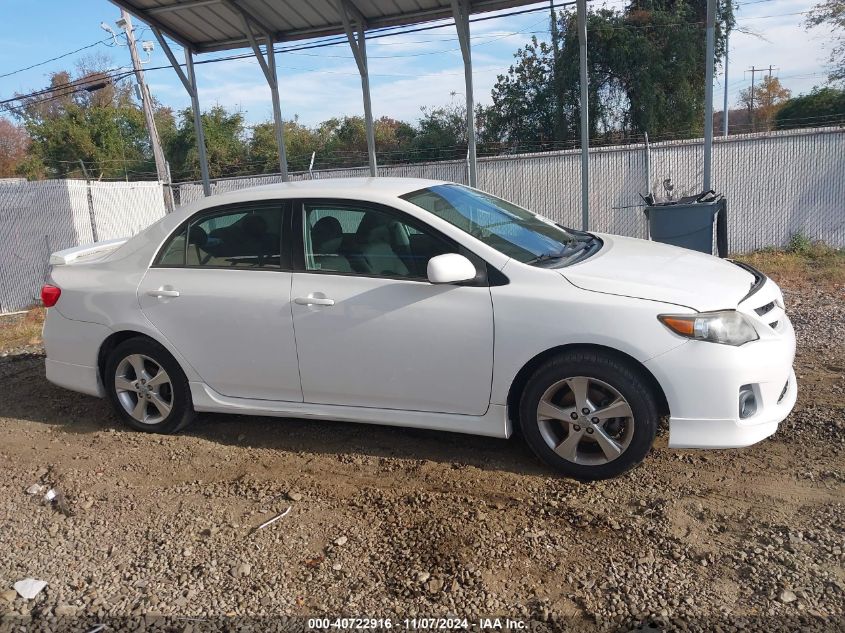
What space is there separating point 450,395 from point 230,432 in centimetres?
182

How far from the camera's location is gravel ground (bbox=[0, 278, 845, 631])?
2.72m

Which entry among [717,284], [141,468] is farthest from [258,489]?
[717,284]

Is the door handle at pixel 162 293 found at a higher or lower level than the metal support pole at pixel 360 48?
lower

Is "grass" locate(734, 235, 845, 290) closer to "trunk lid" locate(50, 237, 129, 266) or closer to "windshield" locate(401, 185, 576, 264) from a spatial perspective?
"windshield" locate(401, 185, 576, 264)

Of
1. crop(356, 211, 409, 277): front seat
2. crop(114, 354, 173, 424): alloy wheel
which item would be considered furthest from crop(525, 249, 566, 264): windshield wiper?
crop(114, 354, 173, 424): alloy wheel

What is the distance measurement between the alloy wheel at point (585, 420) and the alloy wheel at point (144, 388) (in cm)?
262

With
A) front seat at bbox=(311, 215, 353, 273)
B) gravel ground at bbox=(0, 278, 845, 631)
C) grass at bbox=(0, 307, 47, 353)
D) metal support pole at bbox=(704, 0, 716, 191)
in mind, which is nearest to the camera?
gravel ground at bbox=(0, 278, 845, 631)

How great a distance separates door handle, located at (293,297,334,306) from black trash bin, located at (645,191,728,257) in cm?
505

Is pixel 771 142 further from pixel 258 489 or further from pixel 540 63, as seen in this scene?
pixel 540 63

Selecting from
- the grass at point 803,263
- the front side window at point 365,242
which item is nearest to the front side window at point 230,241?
the front side window at point 365,242

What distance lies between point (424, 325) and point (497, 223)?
96 centimetres

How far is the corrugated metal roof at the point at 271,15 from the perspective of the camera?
9508mm

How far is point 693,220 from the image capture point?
25.2ft

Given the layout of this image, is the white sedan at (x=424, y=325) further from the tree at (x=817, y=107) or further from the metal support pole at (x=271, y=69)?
the tree at (x=817, y=107)
